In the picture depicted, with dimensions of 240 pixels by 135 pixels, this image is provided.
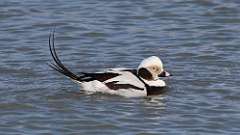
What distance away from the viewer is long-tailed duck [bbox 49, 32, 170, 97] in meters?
11.5

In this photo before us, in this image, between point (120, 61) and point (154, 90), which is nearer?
point (154, 90)

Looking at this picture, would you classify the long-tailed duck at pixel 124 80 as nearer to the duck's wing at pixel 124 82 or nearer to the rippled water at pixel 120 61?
the duck's wing at pixel 124 82

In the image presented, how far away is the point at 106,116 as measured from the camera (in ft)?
34.2

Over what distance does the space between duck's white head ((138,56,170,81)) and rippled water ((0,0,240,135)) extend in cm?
25

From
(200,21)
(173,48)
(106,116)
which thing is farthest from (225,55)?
(106,116)

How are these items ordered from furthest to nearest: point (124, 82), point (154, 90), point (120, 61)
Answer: point (120, 61), point (154, 90), point (124, 82)

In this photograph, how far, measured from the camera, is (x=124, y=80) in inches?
456

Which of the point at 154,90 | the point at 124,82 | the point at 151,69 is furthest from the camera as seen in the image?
the point at 151,69

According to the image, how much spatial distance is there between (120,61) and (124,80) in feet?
4.34

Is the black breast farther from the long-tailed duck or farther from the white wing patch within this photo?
the white wing patch

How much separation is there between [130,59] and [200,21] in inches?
83.9

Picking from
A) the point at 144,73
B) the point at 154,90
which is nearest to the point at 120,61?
the point at 144,73

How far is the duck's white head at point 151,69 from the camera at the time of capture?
1180cm

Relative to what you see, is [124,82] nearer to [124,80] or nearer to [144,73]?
[124,80]
